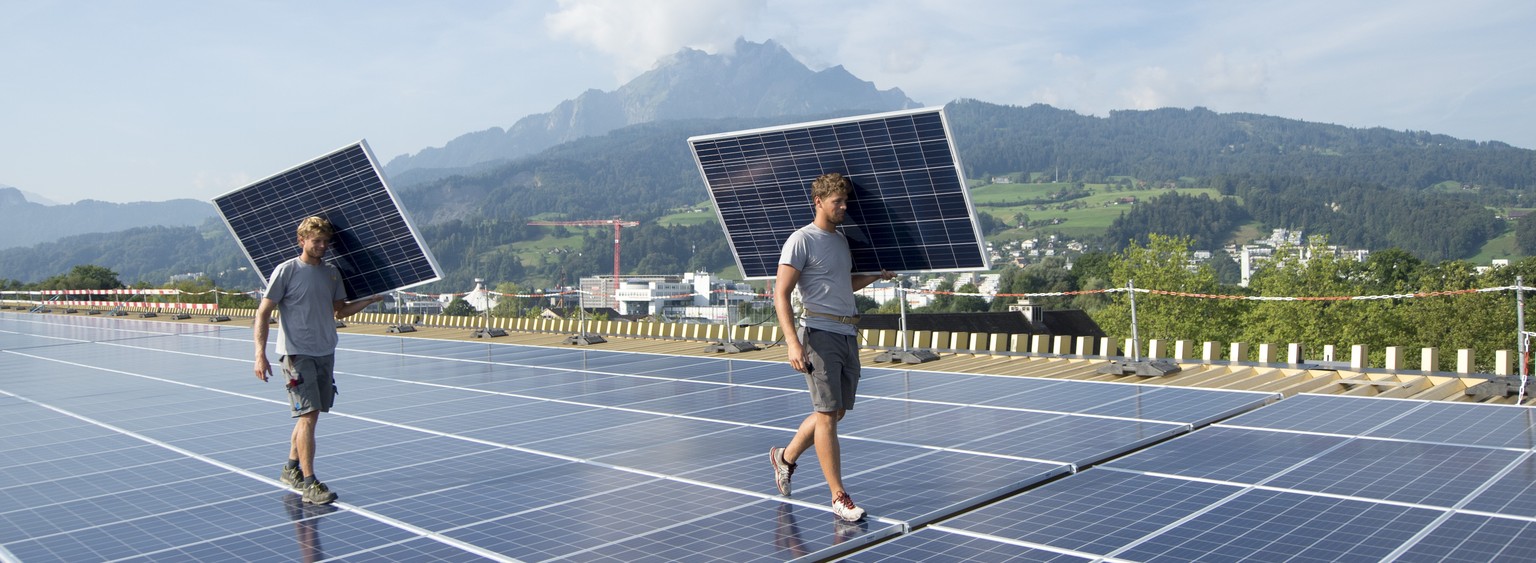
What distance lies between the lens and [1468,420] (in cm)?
833

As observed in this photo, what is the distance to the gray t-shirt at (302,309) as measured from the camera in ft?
22.3

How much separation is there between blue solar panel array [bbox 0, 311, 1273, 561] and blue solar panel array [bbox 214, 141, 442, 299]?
52.0 inches

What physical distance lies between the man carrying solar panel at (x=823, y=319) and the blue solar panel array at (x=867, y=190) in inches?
81.0

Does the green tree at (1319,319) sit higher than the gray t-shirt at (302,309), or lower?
lower

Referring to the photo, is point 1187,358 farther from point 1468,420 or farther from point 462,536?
point 462,536

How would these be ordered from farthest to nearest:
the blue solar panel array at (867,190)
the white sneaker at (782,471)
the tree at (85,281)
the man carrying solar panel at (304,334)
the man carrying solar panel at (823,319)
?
the tree at (85,281), the blue solar panel array at (867,190), the man carrying solar panel at (304,334), the white sneaker at (782,471), the man carrying solar panel at (823,319)

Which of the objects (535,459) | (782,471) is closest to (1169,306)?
(535,459)

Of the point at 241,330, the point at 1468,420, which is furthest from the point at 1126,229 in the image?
the point at 1468,420

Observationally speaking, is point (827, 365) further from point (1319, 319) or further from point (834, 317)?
point (1319, 319)

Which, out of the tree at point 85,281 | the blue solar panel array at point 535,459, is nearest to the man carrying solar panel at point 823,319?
the blue solar panel array at point 535,459

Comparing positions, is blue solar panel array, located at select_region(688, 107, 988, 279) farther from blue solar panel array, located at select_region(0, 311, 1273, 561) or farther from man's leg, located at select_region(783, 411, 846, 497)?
man's leg, located at select_region(783, 411, 846, 497)

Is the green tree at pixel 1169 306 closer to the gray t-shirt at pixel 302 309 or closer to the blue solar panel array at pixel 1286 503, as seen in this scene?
the blue solar panel array at pixel 1286 503

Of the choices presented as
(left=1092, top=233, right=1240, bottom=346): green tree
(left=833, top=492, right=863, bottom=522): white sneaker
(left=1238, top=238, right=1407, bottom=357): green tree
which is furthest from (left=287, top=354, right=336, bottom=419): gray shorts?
(left=1092, top=233, right=1240, bottom=346): green tree

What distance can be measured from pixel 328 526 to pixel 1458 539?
17.8ft
